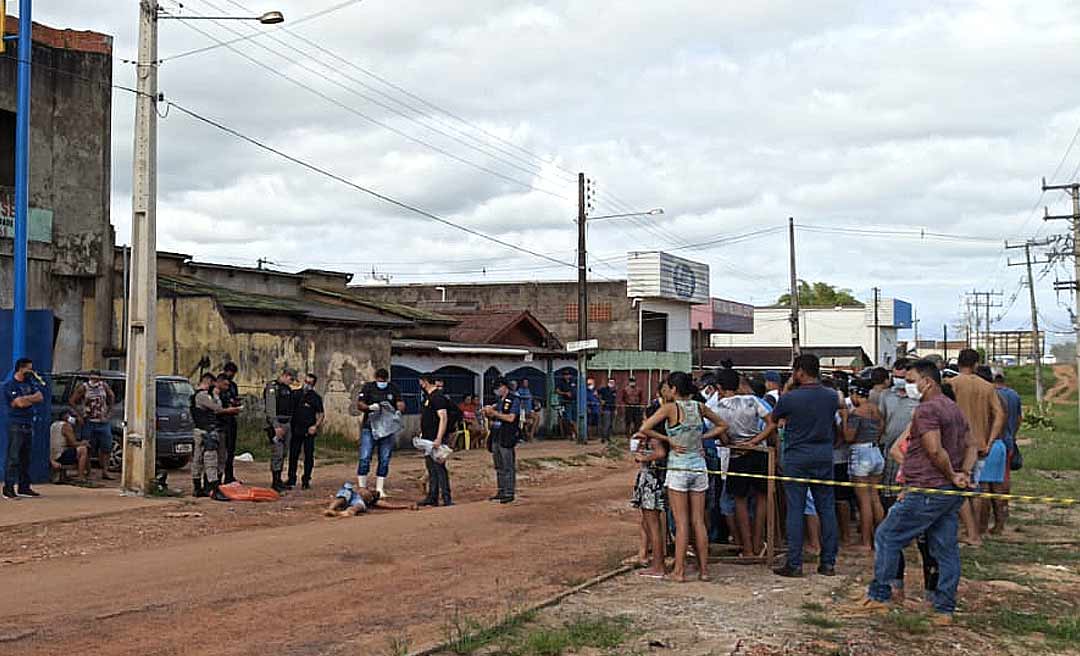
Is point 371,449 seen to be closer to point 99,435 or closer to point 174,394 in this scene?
point 99,435

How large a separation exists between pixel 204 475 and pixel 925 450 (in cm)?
1068

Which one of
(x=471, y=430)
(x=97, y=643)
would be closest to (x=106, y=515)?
(x=97, y=643)

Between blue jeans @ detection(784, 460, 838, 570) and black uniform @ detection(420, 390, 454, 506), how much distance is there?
20.4 ft

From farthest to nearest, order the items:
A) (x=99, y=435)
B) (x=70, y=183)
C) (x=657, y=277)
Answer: (x=657, y=277) < (x=70, y=183) < (x=99, y=435)

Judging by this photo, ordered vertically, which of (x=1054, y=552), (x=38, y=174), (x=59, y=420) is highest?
(x=38, y=174)

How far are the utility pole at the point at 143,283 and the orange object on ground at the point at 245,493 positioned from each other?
106 cm

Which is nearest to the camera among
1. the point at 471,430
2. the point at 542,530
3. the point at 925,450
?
the point at 925,450

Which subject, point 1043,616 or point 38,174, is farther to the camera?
point 38,174

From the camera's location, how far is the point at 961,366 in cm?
1220

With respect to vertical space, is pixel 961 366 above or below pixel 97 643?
above

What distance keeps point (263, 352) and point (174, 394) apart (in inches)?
205

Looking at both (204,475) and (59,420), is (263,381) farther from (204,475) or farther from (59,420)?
(204,475)

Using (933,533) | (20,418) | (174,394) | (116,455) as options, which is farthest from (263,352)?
(933,533)

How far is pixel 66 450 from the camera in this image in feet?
56.3
